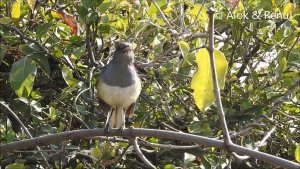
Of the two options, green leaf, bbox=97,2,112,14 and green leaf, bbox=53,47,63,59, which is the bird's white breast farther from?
green leaf, bbox=97,2,112,14

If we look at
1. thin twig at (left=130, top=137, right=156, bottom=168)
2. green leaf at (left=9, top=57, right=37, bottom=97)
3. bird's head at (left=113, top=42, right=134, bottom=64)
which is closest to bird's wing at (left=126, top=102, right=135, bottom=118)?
bird's head at (left=113, top=42, right=134, bottom=64)

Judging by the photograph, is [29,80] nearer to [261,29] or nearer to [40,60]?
[40,60]

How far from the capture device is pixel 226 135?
1.88 m

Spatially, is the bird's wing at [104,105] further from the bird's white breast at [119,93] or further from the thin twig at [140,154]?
the thin twig at [140,154]

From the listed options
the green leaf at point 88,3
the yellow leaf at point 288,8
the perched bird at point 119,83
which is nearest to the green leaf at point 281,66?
the yellow leaf at point 288,8

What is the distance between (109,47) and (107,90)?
0.44m

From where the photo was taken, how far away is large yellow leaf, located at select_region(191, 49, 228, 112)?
1.82 meters

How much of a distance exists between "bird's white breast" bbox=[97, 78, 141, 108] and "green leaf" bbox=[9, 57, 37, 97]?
64cm

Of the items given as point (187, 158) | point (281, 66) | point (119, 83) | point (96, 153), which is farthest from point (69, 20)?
point (281, 66)

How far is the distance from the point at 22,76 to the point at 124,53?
74cm

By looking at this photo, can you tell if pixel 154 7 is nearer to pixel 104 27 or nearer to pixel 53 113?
pixel 104 27

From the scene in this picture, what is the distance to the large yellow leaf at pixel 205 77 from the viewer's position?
5.97 ft

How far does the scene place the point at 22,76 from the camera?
2.78 meters

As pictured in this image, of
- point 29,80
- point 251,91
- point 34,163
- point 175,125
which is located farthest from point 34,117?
point 251,91
